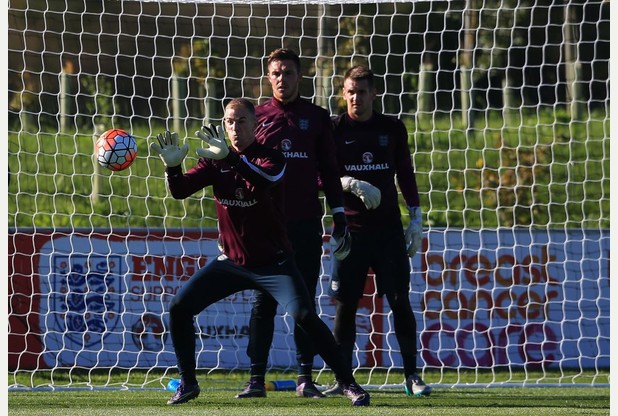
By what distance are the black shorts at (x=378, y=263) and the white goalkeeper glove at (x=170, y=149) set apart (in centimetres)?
162

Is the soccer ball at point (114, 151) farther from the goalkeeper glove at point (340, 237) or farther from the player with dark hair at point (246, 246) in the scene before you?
the goalkeeper glove at point (340, 237)

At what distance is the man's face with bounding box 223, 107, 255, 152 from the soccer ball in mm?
613

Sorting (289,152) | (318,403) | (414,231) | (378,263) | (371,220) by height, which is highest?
(289,152)

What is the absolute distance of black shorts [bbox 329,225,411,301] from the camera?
6.95 m

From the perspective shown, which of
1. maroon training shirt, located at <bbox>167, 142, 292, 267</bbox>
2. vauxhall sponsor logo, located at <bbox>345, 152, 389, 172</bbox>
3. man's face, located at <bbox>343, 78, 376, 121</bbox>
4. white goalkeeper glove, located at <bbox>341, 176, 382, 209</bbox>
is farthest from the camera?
vauxhall sponsor logo, located at <bbox>345, 152, 389, 172</bbox>

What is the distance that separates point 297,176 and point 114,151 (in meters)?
1.16

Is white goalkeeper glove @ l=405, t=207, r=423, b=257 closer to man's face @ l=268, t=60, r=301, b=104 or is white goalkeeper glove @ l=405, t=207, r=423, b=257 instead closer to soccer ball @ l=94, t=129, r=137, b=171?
man's face @ l=268, t=60, r=301, b=104

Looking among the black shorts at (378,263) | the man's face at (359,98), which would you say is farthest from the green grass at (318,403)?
the man's face at (359,98)

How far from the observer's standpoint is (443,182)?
42.2 feet

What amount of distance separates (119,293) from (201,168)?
2.90m

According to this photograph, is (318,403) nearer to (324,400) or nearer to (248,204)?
(324,400)

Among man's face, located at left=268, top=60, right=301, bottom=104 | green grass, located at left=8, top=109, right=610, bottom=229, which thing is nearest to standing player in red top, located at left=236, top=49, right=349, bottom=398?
man's face, located at left=268, top=60, right=301, bottom=104

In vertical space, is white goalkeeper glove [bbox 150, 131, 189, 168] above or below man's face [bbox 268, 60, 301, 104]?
below

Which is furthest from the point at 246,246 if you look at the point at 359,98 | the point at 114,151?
the point at 359,98
